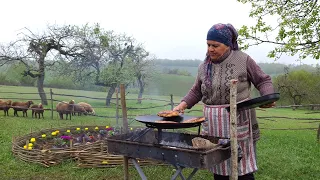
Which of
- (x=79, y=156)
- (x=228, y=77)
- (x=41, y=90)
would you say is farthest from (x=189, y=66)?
(x=228, y=77)

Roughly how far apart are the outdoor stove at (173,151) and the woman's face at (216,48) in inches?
28.7

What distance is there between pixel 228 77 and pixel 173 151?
2.55ft

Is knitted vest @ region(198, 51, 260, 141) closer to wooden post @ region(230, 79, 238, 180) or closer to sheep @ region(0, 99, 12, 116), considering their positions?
wooden post @ region(230, 79, 238, 180)

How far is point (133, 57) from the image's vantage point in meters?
18.1

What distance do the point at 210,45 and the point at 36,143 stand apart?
16.7 feet

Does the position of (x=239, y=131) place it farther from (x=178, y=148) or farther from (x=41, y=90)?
(x=41, y=90)

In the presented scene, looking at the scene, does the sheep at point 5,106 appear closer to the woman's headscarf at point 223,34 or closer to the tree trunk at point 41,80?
the tree trunk at point 41,80

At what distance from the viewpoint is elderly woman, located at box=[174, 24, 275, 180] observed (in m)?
2.52

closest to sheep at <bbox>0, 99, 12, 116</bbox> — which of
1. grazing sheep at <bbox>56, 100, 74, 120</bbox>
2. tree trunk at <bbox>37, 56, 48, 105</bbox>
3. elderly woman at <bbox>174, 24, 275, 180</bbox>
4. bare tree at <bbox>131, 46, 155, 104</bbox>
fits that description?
grazing sheep at <bbox>56, 100, 74, 120</bbox>

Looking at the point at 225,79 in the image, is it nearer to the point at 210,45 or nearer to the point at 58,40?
the point at 210,45

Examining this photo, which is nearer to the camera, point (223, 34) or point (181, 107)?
point (223, 34)

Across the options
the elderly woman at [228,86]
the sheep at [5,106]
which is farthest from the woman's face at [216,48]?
the sheep at [5,106]

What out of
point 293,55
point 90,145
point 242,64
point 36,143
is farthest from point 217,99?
point 293,55

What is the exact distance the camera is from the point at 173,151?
2.34 metres
